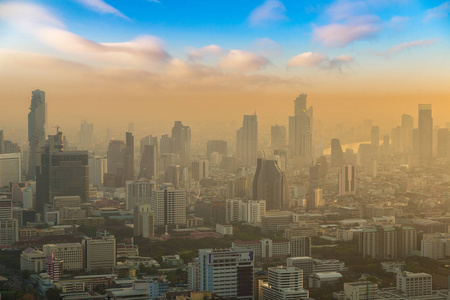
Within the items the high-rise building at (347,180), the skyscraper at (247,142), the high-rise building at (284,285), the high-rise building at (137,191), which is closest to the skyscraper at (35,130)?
the high-rise building at (137,191)

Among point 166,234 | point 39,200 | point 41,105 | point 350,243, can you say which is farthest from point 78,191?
point 350,243

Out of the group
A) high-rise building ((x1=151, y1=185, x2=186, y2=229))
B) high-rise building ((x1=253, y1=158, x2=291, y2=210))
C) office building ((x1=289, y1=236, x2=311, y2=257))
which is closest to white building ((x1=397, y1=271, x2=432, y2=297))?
office building ((x1=289, y1=236, x2=311, y2=257))

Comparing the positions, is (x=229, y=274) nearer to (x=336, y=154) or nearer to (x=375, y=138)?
(x=375, y=138)

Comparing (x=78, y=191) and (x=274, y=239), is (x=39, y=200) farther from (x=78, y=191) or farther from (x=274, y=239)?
(x=274, y=239)

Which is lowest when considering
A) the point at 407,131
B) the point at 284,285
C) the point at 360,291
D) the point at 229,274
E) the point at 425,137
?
the point at 360,291

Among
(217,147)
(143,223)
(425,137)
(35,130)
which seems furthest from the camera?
(217,147)

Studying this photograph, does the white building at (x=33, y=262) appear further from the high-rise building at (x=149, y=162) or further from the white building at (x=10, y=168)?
the high-rise building at (x=149, y=162)

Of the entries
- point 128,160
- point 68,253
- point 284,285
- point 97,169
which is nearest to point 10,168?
point 97,169
